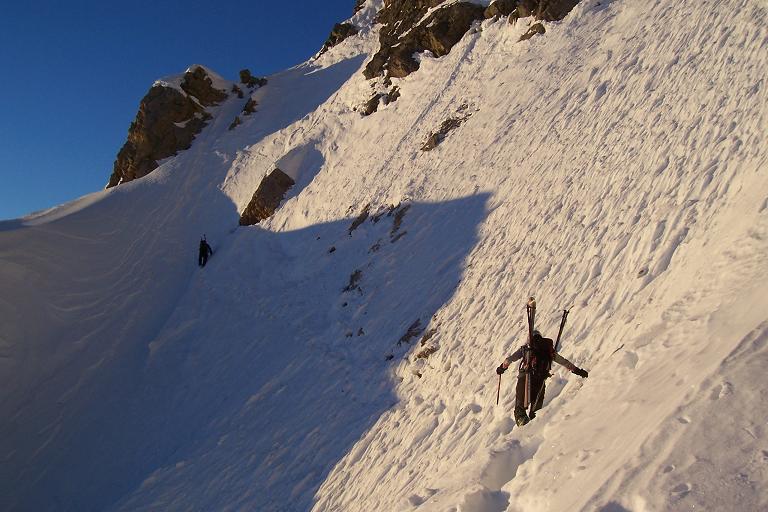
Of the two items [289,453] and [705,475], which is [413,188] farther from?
[705,475]

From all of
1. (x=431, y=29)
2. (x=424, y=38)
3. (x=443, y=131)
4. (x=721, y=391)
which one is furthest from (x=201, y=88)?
(x=721, y=391)

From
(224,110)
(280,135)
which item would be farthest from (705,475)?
(224,110)

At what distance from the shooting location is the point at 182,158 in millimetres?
31453

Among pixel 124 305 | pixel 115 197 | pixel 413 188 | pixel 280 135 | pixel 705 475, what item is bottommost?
pixel 705 475

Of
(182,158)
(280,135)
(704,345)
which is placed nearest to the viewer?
(704,345)

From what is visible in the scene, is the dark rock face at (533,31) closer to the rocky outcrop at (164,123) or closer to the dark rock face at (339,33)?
the dark rock face at (339,33)

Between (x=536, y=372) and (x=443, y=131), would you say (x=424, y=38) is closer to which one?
(x=443, y=131)

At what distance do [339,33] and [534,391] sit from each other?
34.9 m

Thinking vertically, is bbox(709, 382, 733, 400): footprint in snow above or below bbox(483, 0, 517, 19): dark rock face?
below

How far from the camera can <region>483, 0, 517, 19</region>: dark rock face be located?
23359 millimetres

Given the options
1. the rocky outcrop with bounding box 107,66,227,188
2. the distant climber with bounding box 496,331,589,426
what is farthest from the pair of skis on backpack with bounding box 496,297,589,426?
the rocky outcrop with bounding box 107,66,227,188

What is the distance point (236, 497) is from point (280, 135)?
21442 mm

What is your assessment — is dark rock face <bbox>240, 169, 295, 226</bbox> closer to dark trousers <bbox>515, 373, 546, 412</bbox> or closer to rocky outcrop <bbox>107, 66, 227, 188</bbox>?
rocky outcrop <bbox>107, 66, 227, 188</bbox>

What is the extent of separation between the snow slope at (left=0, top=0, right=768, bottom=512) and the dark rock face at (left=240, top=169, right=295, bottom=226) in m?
0.64
